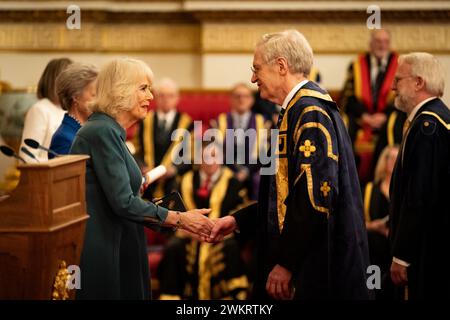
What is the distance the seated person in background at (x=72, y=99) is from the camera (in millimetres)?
4402

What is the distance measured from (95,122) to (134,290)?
0.80 meters

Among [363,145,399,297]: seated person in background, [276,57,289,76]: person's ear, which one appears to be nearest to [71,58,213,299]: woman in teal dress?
[276,57,289,76]: person's ear

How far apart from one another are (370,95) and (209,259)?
2.33 metres

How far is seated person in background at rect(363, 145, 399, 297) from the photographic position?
20.7 feet

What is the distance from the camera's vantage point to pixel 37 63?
353 inches

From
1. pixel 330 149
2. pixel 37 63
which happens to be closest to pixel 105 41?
pixel 37 63

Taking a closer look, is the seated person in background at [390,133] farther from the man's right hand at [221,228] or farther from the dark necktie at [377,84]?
the man's right hand at [221,228]

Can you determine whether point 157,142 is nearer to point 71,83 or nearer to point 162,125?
point 162,125

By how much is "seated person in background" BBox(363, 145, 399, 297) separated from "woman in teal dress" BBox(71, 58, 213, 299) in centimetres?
266

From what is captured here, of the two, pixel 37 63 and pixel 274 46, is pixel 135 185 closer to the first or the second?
pixel 274 46

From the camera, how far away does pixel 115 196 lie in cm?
375

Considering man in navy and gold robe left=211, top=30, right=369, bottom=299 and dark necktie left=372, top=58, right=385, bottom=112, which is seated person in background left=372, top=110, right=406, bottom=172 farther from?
man in navy and gold robe left=211, top=30, right=369, bottom=299

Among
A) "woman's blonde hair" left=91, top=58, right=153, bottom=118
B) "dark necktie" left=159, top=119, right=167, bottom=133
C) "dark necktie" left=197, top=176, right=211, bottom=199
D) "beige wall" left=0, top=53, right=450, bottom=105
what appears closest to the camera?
"woman's blonde hair" left=91, top=58, right=153, bottom=118

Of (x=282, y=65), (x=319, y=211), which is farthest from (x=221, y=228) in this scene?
(x=282, y=65)
